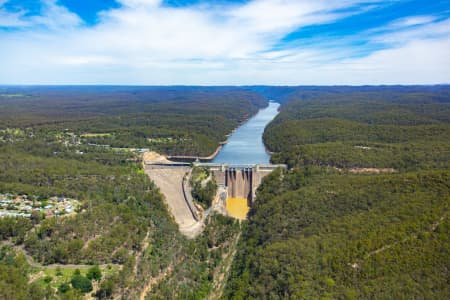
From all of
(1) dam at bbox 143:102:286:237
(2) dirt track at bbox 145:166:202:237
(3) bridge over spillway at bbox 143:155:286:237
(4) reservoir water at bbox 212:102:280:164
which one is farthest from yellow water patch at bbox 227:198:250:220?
(4) reservoir water at bbox 212:102:280:164

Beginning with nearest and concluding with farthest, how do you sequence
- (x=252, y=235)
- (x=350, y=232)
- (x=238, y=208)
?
(x=350, y=232) → (x=252, y=235) → (x=238, y=208)

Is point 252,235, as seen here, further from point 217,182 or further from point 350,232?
point 217,182

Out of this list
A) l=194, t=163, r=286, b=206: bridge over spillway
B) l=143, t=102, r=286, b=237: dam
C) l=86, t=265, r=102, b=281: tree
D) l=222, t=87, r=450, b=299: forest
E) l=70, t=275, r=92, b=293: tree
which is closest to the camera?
l=222, t=87, r=450, b=299: forest

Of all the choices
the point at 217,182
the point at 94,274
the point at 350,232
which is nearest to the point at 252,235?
the point at 350,232

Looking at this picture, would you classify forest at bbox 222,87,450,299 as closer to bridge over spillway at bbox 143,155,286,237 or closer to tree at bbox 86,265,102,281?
bridge over spillway at bbox 143,155,286,237

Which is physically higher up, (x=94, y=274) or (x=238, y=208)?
(x=94, y=274)

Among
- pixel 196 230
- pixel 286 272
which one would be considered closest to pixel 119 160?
pixel 196 230

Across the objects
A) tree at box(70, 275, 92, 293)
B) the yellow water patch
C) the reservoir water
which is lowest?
the yellow water patch

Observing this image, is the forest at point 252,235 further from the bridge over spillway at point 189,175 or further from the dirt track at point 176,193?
the bridge over spillway at point 189,175

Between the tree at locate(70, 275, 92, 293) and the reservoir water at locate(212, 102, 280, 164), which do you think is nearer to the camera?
the tree at locate(70, 275, 92, 293)
